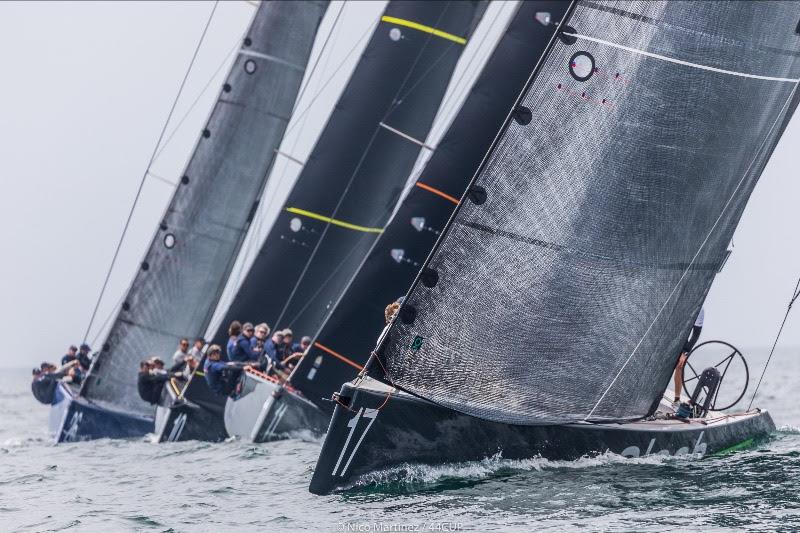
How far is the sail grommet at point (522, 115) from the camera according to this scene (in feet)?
37.0

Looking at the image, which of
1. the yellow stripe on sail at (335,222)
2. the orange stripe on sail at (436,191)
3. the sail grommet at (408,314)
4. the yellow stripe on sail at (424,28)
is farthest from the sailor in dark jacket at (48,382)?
the sail grommet at (408,314)

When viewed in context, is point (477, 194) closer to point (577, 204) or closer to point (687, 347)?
point (577, 204)

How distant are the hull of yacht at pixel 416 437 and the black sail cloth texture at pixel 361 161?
7393 mm

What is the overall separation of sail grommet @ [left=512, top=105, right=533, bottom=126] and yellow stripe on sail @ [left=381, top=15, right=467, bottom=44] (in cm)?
797

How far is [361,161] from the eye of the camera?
19.0 meters

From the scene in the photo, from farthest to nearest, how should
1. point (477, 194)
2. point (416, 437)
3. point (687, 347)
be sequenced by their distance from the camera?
point (687, 347)
point (416, 437)
point (477, 194)

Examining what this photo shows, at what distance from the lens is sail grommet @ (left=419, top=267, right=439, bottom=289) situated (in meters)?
11.4

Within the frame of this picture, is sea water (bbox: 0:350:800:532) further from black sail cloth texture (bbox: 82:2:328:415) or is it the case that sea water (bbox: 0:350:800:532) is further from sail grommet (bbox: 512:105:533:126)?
black sail cloth texture (bbox: 82:2:328:415)

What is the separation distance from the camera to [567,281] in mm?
11438

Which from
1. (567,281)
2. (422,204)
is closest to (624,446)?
(567,281)

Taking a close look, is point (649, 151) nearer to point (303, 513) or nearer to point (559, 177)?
point (559, 177)

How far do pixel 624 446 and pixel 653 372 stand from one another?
2.20ft

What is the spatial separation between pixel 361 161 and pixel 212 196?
352 cm

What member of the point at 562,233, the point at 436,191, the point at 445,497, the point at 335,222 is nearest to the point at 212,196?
the point at 335,222
